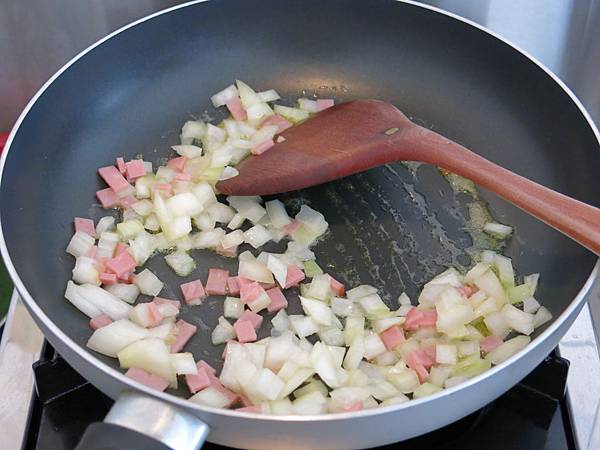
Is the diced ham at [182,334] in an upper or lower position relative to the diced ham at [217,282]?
lower

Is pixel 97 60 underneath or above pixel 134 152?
above

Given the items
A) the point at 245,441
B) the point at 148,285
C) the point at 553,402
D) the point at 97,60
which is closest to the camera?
the point at 245,441

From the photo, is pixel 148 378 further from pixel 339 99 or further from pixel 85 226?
pixel 339 99

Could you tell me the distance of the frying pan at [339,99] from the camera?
3.25 ft

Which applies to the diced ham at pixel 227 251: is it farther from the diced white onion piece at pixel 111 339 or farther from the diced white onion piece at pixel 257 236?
the diced white onion piece at pixel 111 339

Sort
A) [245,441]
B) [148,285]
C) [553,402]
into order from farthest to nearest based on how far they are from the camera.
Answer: [148,285]
[553,402]
[245,441]

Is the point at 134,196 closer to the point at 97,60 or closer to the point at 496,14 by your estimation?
the point at 97,60

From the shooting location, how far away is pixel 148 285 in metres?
1.01

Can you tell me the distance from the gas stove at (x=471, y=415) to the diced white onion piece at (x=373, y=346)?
0.37 ft

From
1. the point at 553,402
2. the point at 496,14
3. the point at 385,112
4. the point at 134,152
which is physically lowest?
the point at 553,402

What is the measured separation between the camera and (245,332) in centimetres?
95

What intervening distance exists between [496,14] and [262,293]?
0.60 m

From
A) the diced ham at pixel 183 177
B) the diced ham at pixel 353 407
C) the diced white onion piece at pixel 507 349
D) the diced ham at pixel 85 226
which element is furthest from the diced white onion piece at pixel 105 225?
the diced white onion piece at pixel 507 349

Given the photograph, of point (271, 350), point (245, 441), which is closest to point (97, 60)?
point (271, 350)
